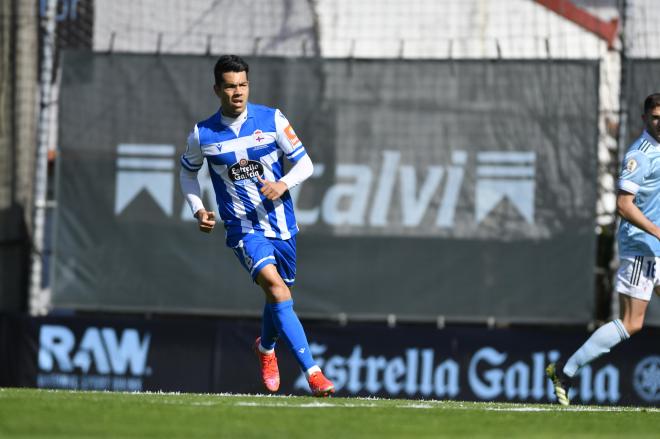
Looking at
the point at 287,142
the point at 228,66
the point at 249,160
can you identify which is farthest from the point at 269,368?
the point at 228,66

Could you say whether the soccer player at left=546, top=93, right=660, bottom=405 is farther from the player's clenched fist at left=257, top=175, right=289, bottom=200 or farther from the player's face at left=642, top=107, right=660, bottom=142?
the player's clenched fist at left=257, top=175, right=289, bottom=200

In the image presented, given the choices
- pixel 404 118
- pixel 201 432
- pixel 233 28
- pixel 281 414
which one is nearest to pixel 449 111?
pixel 404 118

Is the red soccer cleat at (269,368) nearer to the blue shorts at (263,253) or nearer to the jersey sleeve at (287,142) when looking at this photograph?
the blue shorts at (263,253)

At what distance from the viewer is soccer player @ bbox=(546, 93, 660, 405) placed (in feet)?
30.1

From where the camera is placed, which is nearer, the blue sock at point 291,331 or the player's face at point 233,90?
the blue sock at point 291,331

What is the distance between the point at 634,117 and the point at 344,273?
9.96 ft

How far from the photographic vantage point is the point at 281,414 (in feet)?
23.6

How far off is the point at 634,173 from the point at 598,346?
1.23 meters

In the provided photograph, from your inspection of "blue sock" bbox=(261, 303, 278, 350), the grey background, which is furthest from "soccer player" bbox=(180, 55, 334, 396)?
the grey background

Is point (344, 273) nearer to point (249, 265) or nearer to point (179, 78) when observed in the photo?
point (179, 78)

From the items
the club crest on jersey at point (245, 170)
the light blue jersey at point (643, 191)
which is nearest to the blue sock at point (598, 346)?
the light blue jersey at point (643, 191)

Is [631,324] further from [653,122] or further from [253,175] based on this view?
[253,175]

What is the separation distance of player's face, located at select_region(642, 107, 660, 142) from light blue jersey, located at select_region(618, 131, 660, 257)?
0.12ft

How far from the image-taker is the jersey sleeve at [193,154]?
880 cm
